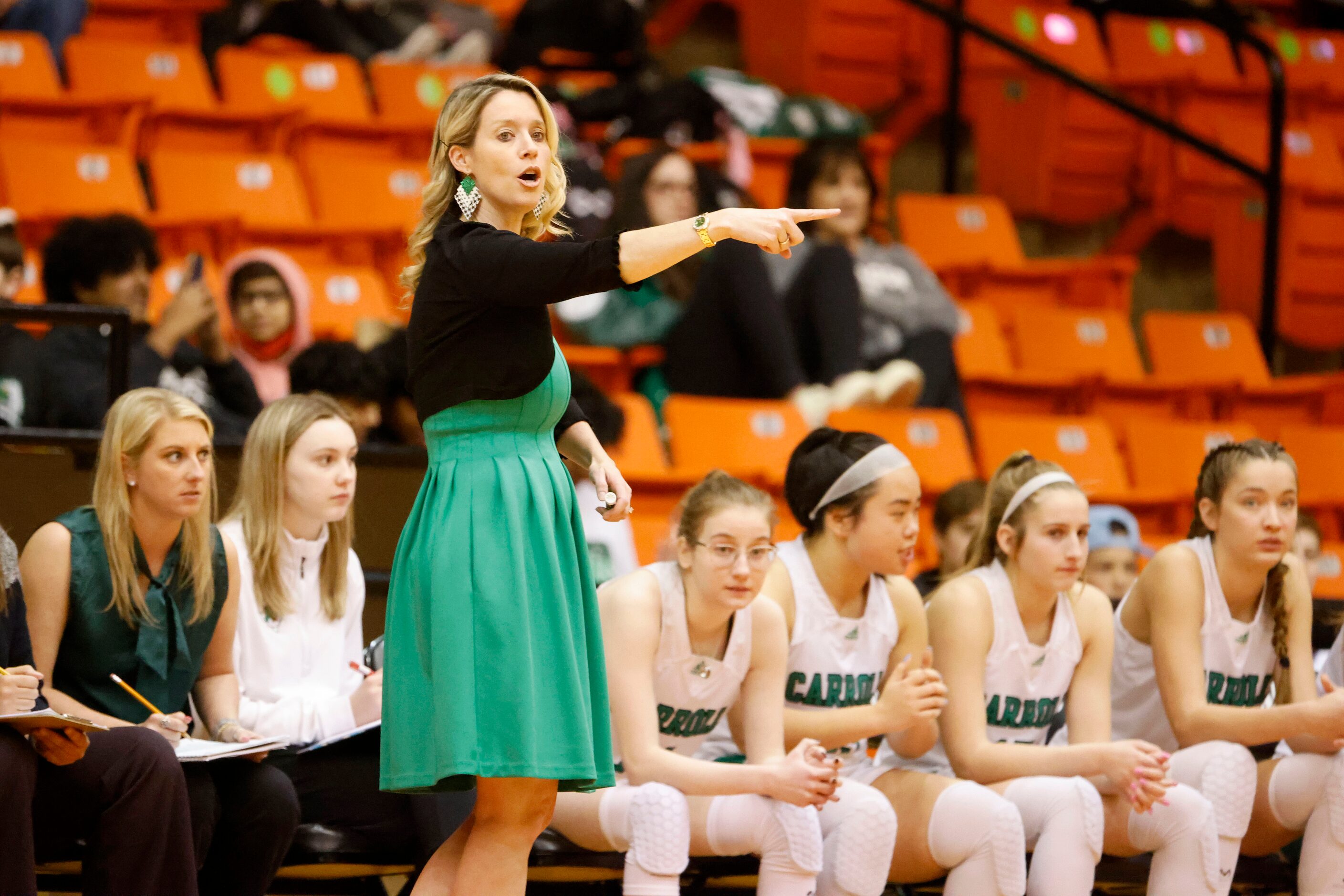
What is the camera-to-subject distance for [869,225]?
573 cm

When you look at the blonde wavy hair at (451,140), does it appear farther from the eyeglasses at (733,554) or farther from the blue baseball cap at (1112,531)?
the blue baseball cap at (1112,531)

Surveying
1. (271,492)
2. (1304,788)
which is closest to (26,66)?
(271,492)

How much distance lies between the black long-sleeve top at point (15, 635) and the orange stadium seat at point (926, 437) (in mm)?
2563

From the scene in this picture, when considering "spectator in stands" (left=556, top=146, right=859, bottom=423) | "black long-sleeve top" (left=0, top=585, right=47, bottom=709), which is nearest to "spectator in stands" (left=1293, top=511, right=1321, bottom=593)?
"spectator in stands" (left=556, top=146, right=859, bottom=423)

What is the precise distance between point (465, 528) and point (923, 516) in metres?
2.84

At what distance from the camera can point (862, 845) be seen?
300cm

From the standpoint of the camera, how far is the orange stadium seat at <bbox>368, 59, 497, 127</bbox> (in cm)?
625

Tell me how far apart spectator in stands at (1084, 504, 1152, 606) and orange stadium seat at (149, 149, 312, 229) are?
8.78 ft

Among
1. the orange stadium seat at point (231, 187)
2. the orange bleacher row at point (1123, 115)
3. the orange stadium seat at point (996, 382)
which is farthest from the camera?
the orange bleacher row at point (1123, 115)

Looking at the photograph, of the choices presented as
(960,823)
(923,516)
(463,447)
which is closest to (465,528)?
(463,447)

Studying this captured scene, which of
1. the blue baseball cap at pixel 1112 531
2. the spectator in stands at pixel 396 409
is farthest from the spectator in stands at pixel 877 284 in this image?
the spectator in stands at pixel 396 409

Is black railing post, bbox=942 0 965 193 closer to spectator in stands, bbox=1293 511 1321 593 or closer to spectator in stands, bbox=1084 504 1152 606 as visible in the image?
spectator in stands, bbox=1293 511 1321 593

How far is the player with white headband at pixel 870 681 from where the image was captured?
9.92 ft

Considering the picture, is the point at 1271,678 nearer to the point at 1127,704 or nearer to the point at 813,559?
the point at 1127,704
